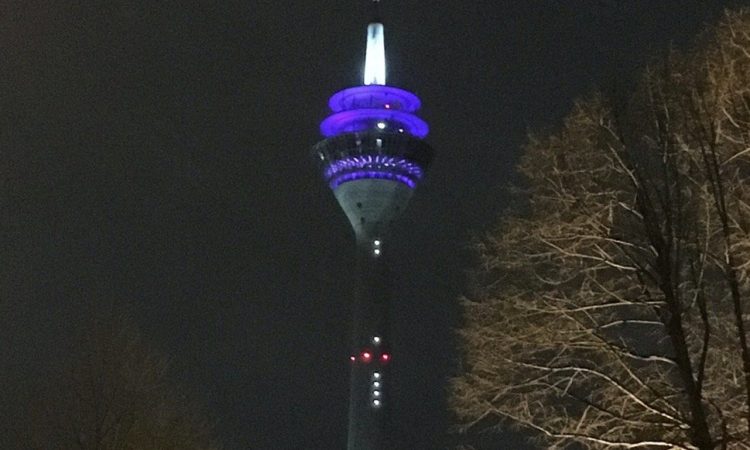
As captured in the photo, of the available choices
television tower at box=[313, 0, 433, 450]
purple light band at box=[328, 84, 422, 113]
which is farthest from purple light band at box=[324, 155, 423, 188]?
purple light band at box=[328, 84, 422, 113]

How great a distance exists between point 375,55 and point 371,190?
61.3ft

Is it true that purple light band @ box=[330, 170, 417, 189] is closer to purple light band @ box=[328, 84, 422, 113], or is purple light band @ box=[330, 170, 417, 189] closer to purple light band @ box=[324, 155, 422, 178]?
purple light band @ box=[324, 155, 422, 178]

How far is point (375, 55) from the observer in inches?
3875

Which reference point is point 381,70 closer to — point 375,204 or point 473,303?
point 375,204

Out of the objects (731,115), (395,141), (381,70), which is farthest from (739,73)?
(381,70)

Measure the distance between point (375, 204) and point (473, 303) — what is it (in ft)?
241

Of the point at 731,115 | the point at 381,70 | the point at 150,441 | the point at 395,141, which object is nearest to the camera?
the point at 731,115

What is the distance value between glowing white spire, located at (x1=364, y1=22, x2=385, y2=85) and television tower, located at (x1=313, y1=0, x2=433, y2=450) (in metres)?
8.55

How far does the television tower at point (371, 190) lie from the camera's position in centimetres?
8588

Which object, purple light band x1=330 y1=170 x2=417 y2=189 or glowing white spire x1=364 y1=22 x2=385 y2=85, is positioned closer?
purple light band x1=330 y1=170 x2=417 y2=189

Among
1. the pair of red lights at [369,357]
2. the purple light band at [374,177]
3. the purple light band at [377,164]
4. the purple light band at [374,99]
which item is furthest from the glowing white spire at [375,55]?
the pair of red lights at [369,357]

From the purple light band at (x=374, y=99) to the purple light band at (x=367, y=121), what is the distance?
59 cm

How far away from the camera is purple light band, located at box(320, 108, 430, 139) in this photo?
85938mm

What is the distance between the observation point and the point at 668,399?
13172mm
